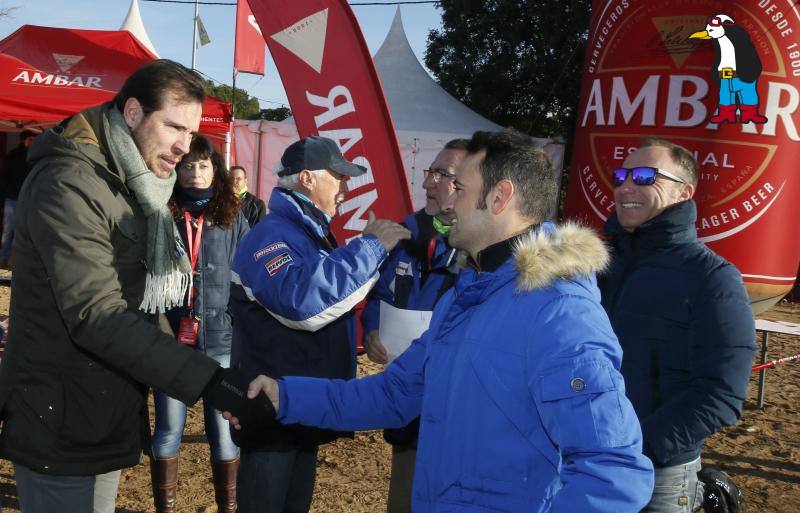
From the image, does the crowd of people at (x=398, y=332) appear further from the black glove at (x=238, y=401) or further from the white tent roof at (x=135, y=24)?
the white tent roof at (x=135, y=24)

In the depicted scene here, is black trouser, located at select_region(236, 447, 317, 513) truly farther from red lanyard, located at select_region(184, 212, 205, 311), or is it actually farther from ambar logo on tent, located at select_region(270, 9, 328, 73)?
ambar logo on tent, located at select_region(270, 9, 328, 73)

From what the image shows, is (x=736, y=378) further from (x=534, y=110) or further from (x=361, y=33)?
(x=534, y=110)

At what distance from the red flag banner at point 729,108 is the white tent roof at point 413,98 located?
18.8ft

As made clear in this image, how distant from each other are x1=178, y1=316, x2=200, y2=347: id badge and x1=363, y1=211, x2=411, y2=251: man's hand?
149 centimetres

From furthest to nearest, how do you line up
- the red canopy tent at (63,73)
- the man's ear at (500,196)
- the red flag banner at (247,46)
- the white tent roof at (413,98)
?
the white tent roof at (413,98) < the red flag banner at (247,46) < the red canopy tent at (63,73) < the man's ear at (500,196)

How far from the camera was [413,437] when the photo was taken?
10.3 feet

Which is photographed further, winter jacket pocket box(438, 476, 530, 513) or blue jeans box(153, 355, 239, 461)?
blue jeans box(153, 355, 239, 461)

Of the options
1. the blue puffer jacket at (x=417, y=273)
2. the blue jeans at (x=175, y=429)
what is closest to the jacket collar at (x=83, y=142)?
the blue puffer jacket at (x=417, y=273)

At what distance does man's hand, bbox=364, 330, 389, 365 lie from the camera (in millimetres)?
3447

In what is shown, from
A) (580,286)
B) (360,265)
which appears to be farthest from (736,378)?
(360,265)

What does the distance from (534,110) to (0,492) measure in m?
17.4

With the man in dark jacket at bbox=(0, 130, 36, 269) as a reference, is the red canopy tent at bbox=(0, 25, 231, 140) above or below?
above

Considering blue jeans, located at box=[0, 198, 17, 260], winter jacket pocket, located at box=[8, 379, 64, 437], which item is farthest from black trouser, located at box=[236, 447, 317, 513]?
blue jeans, located at box=[0, 198, 17, 260]

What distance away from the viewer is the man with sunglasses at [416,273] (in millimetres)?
3227
